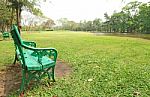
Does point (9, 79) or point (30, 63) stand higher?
point (30, 63)

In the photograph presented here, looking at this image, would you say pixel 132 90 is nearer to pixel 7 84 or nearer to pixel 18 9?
pixel 7 84

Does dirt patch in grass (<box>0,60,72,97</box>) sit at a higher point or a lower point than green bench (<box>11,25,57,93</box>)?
lower

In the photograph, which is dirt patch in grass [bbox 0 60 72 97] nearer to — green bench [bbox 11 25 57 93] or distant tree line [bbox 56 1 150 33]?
green bench [bbox 11 25 57 93]

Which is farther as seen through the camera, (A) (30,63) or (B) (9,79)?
(B) (9,79)

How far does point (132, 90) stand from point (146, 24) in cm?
7671

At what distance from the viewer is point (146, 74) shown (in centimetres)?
584

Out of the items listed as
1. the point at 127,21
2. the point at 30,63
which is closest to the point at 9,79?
the point at 30,63

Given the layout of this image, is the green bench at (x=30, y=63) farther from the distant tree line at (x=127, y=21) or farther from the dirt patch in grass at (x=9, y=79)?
the distant tree line at (x=127, y=21)

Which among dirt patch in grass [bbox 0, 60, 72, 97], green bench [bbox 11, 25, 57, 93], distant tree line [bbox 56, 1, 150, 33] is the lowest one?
dirt patch in grass [bbox 0, 60, 72, 97]

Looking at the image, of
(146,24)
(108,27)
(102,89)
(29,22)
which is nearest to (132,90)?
(102,89)

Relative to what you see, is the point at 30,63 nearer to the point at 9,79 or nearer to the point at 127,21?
the point at 9,79

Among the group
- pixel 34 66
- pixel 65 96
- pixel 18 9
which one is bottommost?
pixel 65 96

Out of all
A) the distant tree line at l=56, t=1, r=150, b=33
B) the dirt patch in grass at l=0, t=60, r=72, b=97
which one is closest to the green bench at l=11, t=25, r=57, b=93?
the dirt patch in grass at l=0, t=60, r=72, b=97

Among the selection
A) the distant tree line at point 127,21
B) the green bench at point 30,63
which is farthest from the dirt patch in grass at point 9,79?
the distant tree line at point 127,21
